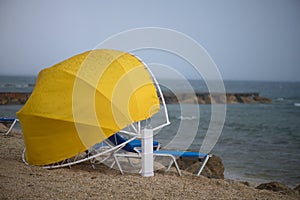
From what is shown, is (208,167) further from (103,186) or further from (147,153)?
(103,186)

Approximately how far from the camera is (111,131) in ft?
23.8

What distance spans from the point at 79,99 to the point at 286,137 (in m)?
20.5

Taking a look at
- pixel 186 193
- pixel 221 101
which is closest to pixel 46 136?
pixel 186 193

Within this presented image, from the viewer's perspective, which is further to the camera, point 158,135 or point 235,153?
point 158,135

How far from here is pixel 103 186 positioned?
21.4 feet

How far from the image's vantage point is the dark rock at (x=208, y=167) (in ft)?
33.7

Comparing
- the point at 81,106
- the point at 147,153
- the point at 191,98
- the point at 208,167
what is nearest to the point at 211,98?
the point at 191,98

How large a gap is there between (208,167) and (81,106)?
4.79m

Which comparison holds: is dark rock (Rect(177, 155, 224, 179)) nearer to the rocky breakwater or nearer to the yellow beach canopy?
the yellow beach canopy

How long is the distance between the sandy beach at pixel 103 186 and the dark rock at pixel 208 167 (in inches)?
92.1

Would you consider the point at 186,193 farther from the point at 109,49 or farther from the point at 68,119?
the point at 109,49

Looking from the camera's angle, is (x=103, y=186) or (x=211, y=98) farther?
(x=211, y=98)

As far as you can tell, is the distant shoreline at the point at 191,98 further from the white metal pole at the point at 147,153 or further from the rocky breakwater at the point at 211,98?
the white metal pole at the point at 147,153

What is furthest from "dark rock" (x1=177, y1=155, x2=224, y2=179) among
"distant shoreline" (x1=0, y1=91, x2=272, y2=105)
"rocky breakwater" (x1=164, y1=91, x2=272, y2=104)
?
"rocky breakwater" (x1=164, y1=91, x2=272, y2=104)
